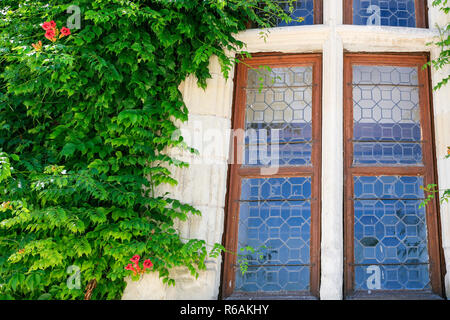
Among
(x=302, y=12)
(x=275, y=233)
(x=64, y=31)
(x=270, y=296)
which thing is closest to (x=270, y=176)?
(x=275, y=233)

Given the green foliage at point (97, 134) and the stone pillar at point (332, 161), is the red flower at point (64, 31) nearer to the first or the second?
the green foliage at point (97, 134)

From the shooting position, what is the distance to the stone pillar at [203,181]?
3.30 metres

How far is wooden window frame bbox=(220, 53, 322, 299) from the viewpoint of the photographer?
135 inches

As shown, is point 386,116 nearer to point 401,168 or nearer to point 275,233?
point 401,168

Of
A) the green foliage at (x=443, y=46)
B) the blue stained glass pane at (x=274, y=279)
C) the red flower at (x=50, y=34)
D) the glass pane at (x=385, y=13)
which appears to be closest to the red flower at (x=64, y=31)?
the red flower at (x=50, y=34)

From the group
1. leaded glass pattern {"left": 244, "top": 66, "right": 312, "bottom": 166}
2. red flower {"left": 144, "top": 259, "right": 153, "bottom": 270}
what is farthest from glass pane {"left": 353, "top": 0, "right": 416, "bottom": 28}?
red flower {"left": 144, "top": 259, "right": 153, "bottom": 270}

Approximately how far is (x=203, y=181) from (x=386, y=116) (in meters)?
1.31

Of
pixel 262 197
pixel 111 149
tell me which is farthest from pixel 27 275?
pixel 262 197

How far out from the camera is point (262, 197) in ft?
11.8

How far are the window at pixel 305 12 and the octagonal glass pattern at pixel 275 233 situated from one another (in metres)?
1.17

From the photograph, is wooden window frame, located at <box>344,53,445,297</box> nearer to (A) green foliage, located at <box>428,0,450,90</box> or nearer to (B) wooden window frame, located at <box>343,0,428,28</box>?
(A) green foliage, located at <box>428,0,450,90</box>

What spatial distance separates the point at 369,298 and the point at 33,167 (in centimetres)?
216
